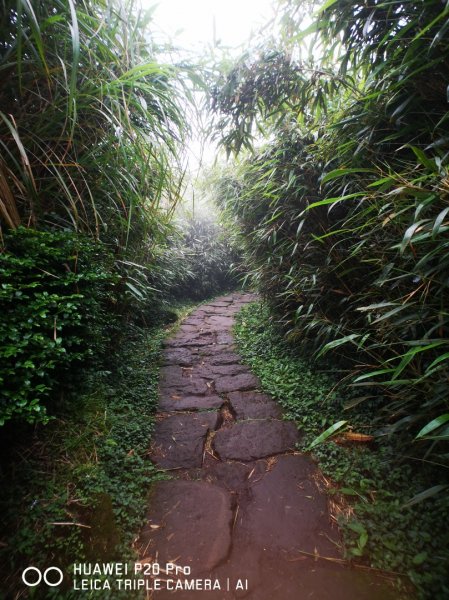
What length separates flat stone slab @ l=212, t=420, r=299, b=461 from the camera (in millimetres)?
1649

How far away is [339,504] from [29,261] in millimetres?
1849

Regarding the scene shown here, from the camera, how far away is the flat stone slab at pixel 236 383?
93.8 inches

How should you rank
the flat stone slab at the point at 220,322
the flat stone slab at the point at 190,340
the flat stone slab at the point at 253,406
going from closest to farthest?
the flat stone slab at the point at 253,406 < the flat stone slab at the point at 190,340 < the flat stone slab at the point at 220,322

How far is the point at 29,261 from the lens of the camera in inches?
44.5

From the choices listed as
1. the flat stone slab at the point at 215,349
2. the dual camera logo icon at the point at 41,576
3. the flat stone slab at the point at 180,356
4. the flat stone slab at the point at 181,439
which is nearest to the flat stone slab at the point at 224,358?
the flat stone slab at the point at 215,349

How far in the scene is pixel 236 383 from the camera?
2.47 meters

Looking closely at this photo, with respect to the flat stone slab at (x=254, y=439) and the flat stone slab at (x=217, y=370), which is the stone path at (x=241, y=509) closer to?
the flat stone slab at (x=254, y=439)

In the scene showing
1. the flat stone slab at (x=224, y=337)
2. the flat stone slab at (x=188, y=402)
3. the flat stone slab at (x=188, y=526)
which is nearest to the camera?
the flat stone slab at (x=188, y=526)

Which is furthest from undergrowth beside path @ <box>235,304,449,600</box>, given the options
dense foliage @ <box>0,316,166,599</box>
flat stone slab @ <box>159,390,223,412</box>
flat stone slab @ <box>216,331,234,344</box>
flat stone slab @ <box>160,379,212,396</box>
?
flat stone slab @ <box>216,331,234,344</box>

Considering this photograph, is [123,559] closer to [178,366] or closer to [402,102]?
[178,366]

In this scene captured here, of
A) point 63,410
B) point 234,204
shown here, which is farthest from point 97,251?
point 234,204

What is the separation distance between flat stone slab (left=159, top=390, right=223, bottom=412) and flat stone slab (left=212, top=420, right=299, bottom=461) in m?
0.32

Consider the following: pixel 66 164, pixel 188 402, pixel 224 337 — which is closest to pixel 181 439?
pixel 188 402

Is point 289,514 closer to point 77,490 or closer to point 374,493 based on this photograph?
point 374,493
